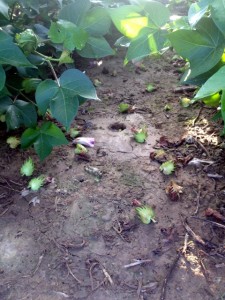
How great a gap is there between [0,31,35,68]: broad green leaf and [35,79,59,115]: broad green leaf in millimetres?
137

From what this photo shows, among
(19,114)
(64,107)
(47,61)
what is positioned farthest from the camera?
(19,114)

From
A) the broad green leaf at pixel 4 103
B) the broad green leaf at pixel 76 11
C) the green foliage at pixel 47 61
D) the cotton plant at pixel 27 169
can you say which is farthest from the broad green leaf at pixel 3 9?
the cotton plant at pixel 27 169

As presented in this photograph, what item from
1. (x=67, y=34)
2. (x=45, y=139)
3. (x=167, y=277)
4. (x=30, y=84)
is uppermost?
(x=67, y=34)

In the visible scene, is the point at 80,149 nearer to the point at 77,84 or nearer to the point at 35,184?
the point at 35,184

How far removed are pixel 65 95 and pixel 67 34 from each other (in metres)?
0.22

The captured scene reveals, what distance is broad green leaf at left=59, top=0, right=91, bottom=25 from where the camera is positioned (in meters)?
1.32

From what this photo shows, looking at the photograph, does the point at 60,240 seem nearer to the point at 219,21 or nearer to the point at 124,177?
the point at 124,177

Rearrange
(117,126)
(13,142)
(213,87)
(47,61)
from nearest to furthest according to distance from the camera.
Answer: (213,87) → (47,61) → (13,142) → (117,126)

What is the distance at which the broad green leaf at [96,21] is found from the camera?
4.34 feet

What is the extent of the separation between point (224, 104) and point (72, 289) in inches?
28.5

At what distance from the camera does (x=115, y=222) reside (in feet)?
4.22

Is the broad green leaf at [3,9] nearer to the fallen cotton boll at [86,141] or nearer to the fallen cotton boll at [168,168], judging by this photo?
the fallen cotton boll at [86,141]

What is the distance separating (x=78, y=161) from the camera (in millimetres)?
1502

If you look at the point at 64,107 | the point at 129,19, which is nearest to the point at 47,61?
the point at 64,107
